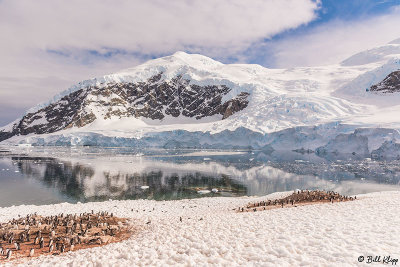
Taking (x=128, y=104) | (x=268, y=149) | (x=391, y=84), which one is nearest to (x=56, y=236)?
(x=268, y=149)

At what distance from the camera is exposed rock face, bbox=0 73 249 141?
13288 centimetres

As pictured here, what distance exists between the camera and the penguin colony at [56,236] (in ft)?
30.0

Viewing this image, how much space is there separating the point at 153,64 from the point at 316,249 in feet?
569

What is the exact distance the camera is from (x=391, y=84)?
252ft

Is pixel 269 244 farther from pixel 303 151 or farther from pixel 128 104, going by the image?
pixel 128 104

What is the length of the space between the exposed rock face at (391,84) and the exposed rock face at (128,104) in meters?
63.6

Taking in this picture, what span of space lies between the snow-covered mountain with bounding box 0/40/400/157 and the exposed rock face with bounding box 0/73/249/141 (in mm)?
549

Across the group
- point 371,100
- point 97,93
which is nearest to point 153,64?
point 97,93

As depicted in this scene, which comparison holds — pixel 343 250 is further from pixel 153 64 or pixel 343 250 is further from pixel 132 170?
pixel 153 64

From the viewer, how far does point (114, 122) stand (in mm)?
128875

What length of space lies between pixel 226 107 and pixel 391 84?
62732 millimetres
